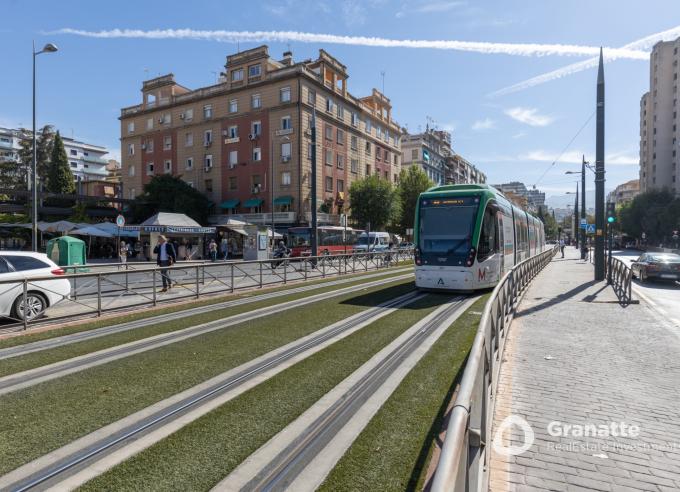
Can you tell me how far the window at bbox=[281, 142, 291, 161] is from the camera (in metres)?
42.7

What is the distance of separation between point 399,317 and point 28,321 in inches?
302

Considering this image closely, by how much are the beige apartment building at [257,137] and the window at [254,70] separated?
0.10 metres

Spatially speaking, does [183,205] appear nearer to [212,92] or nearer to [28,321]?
[212,92]

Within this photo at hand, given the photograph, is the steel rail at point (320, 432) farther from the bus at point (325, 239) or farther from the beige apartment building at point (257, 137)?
the beige apartment building at point (257, 137)

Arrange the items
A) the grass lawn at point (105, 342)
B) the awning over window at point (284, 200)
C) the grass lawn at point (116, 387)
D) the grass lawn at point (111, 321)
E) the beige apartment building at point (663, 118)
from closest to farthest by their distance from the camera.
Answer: the grass lawn at point (116, 387), the grass lawn at point (105, 342), the grass lawn at point (111, 321), the awning over window at point (284, 200), the beige apartment building at point (663, 118)

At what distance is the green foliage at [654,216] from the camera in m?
55.6

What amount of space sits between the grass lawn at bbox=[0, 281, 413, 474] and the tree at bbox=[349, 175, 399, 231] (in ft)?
119

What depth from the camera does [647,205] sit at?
6206cm

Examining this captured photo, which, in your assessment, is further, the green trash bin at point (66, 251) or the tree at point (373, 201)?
the tree at point (373, 201)

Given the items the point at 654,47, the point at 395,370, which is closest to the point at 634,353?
the point at 395,370

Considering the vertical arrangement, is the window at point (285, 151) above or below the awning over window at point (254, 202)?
above

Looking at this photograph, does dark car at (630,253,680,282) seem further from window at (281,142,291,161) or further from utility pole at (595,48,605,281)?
window at (281,142,291,161)

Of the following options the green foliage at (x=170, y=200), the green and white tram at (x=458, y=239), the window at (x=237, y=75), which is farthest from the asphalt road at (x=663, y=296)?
the window at (x=237, y=75)

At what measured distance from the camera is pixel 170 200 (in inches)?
1699
